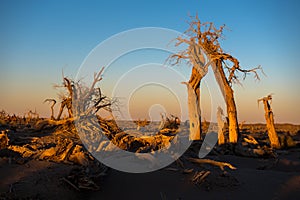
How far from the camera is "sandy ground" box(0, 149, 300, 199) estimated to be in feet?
15.4

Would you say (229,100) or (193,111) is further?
(193,111)

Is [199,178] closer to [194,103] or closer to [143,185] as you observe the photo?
[143,185]

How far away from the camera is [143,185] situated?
5223mm

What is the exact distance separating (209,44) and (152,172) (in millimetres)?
9676

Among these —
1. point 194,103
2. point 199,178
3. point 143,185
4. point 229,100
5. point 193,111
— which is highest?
point 229,100

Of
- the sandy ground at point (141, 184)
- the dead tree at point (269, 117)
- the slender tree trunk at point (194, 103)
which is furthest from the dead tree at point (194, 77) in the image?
the sandy ground at point (141, 184)

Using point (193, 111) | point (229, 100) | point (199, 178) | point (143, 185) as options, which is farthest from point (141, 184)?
point (229, 100)

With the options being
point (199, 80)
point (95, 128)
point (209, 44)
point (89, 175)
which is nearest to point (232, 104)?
point (199, 80)

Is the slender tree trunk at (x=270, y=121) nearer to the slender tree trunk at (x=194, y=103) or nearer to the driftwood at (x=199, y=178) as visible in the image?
the slender tree trunk at (x=194, y=103)

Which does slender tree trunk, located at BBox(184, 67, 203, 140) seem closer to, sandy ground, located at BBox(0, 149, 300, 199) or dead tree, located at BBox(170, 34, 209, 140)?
dead tree, located at BBox(170, 34, 209, 140)

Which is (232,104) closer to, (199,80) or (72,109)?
(199,80)

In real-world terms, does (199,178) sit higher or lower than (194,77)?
lower

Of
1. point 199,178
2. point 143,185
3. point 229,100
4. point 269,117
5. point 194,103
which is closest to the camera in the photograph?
point 143,185

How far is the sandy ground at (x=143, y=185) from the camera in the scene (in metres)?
4.70
